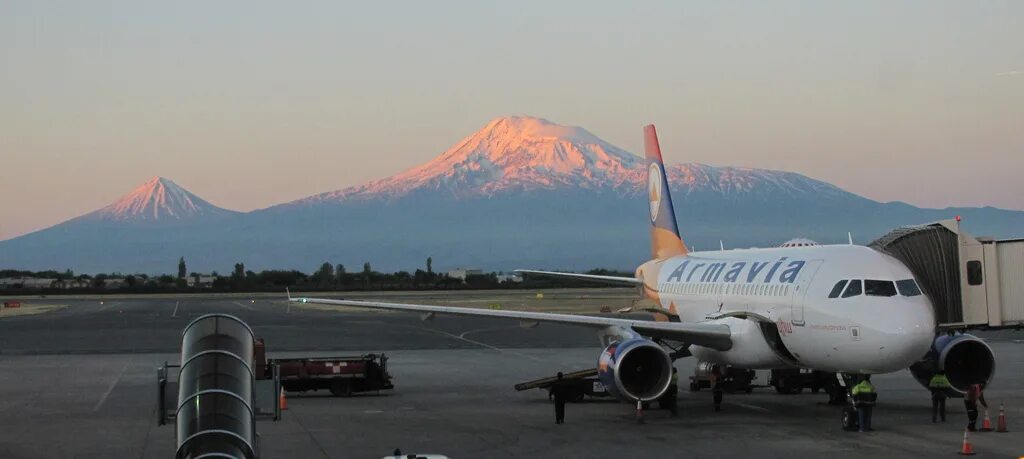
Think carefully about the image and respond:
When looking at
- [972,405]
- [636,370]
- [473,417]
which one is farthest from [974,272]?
[473,417]

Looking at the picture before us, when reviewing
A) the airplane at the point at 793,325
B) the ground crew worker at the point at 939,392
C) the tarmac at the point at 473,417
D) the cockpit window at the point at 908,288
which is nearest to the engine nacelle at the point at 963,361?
the airplane at the point at 793,325

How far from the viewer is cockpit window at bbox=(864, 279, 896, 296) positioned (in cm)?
2505

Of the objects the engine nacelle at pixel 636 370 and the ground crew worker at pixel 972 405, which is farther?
the engine nacelle at pixel 636 370

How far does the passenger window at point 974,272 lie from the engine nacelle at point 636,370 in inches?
266

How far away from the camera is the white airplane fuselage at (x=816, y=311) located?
2436 centimetres

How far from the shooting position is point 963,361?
28.6 metres

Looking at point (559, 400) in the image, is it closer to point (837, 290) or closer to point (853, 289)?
point (837, 290)

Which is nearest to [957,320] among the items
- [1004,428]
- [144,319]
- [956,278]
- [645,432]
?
[956,278]

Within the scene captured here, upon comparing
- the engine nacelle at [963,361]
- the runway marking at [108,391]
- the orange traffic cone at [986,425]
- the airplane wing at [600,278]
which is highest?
the airplane wing at [600,278]

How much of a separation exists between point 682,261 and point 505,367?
9065mm

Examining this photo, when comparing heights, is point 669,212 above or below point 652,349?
above

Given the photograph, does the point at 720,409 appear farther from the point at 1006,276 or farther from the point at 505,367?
the point at 505,367

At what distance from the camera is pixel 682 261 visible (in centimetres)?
3725

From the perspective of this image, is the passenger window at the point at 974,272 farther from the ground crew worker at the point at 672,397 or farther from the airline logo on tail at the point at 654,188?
the airline logo on tail at the point at 654,188
